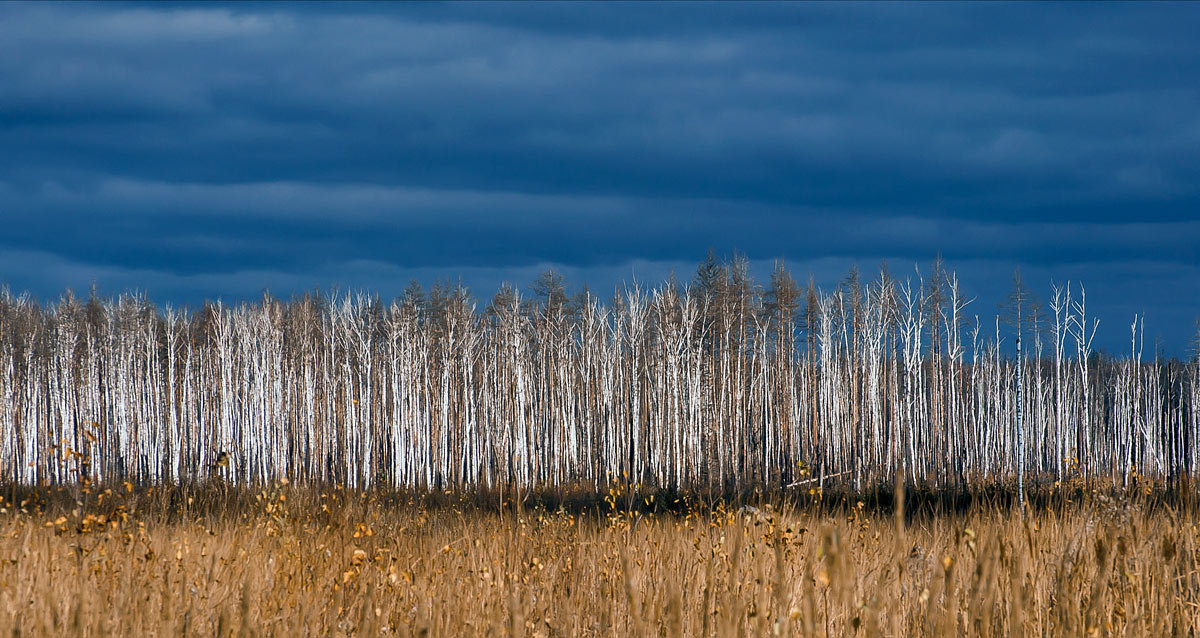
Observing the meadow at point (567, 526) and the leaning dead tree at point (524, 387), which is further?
the leaning dead tree at point (524, 387)

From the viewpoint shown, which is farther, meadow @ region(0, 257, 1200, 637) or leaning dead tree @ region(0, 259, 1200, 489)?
leaning dead tree @ region(0, 259, 1200, 489)

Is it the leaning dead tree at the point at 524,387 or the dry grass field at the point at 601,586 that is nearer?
the dry grass field at the point at 601,586

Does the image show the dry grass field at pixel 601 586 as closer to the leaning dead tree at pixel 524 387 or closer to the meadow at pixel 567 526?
the meadow at pixel 567 526

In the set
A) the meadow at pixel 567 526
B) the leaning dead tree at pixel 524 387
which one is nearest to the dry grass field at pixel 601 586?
the meadow at pixel 567 526

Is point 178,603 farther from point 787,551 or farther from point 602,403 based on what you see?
point 602,403

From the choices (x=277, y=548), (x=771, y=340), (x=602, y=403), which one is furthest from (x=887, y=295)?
(x=277, y=548)

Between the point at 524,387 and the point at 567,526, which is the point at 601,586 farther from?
the point at 524,387

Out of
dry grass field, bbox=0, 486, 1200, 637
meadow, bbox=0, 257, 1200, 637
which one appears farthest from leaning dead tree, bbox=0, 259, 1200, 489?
dry grass field, bbox=0, 486, 1200, 637

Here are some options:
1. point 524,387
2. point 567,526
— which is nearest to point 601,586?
point 567,526

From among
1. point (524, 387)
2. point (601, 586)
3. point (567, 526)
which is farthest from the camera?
point (524, 387)

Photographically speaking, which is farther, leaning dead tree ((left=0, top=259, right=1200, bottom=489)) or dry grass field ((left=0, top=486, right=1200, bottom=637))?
leaning dead tree ((left=0, top=259, right=1200, bottom=489))

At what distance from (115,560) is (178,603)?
3.37ft

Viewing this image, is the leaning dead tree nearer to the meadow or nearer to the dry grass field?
the meadow

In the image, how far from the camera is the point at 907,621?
11.9 feet
